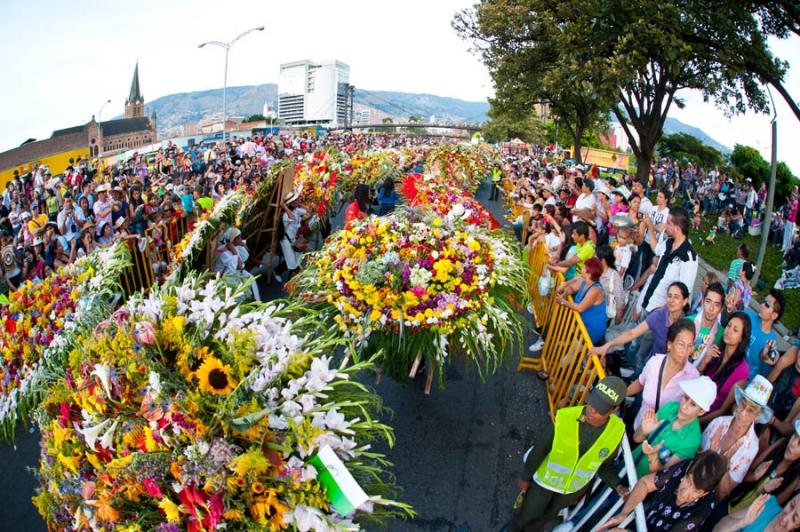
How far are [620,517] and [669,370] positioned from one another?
1.21 m

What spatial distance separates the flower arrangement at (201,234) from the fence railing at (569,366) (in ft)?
13.5

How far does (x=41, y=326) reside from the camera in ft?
12.8

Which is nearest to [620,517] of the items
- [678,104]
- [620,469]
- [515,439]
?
[620,469]

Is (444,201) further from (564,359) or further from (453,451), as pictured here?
(453,451)

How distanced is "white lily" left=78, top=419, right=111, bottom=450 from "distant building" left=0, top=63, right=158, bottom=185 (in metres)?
20.6

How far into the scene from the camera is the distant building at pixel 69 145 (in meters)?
24.8

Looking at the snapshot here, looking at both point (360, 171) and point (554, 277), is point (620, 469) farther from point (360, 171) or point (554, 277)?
point (360, 171)

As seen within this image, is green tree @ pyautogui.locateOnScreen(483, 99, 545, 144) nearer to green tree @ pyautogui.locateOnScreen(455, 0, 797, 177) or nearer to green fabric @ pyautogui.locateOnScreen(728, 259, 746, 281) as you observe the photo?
green tree @ pyautogui.locateOnScreen(455, 0, 797, 177)


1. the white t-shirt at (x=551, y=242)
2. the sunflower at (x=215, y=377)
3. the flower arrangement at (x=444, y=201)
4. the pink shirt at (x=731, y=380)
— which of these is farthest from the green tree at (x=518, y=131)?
the sunflower at (x=215, y=377)

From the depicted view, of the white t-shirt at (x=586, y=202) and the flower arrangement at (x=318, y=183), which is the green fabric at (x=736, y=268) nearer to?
the white t-shirt at (x=586, y=202)

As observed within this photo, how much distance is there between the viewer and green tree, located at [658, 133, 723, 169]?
2758cm

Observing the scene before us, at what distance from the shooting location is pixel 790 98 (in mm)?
12758

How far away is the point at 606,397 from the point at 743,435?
0.99 m

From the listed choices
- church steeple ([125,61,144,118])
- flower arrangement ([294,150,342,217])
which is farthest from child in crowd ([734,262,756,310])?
church steeple ([125,61,144,118])
